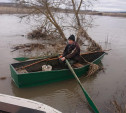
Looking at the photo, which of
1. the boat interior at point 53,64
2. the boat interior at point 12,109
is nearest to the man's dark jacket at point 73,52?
the boat interior at point 53,64

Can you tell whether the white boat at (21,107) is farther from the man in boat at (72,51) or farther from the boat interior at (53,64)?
the man in boat at (72,51)

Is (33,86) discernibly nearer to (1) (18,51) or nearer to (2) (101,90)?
(2) (101,90)

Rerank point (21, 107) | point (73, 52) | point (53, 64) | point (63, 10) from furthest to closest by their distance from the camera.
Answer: point (63, 10) < point (53, 64) < point (73, 52) < point (21, 107)

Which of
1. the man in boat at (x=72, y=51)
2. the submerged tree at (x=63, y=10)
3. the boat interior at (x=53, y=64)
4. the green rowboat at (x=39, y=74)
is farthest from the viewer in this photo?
the submerged tree at (x=63, y=10)

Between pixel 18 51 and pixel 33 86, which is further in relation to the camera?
pixel 18 51

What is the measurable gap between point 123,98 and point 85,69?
6.37 feet

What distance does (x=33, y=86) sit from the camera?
590cm

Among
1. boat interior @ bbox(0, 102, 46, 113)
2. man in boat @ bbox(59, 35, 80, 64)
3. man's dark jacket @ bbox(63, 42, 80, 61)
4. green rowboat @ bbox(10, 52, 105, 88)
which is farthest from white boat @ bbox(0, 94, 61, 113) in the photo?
man's dark jacket @ bbox(63, 42, 80, 61)

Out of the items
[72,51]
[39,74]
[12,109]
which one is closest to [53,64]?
[72,51]

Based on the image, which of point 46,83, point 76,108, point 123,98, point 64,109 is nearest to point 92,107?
point 76,108

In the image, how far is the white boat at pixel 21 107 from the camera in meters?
2.72

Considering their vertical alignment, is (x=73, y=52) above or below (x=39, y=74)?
above

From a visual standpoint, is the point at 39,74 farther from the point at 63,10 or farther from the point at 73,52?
the point at 63,10

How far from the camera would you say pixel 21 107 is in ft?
9.07
